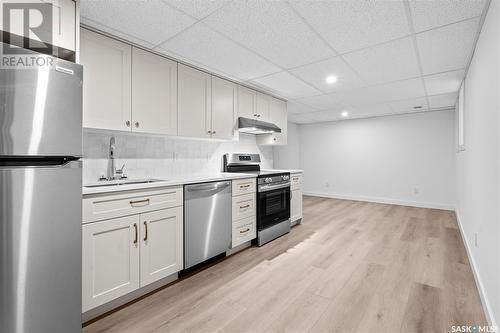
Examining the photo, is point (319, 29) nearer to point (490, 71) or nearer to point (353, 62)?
point (353, 62)

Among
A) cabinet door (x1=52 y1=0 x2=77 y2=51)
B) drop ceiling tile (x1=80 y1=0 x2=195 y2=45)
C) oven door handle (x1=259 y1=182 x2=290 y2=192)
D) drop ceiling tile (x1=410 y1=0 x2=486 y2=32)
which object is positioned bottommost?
oven door handle (x1=259 y1=182 x2=290 y2=192)

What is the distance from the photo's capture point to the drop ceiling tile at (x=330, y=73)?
106 inches

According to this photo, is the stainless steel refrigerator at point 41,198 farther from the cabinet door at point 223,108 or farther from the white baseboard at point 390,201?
the white baseboard at point 390,201

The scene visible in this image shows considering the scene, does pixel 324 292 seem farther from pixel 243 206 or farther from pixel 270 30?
pixel 270 30

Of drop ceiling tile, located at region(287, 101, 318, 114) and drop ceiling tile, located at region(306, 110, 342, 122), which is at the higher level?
drop ceiling tile, located at region(306, 110, 342, 122)

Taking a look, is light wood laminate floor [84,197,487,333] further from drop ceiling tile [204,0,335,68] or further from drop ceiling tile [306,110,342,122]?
drop ceiling tile [306,110,342,122]

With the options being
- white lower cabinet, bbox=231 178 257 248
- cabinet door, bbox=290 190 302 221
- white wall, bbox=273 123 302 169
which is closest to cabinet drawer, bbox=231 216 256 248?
white lower cabinet, bbox=231 178 257 248

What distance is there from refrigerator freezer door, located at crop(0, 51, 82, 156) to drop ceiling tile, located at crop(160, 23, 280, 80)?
1.01 meters

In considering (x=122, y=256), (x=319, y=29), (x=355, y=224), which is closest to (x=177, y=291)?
(x=122, y=256)

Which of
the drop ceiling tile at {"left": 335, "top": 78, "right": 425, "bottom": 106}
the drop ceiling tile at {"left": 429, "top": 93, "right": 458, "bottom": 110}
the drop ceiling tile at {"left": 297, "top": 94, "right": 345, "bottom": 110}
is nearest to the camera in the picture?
the drop ceiling tile at {"left": 335, "top": 78, "right": 425, "bottom": 106}

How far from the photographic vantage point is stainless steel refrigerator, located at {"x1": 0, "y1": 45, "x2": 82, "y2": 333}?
121 cm

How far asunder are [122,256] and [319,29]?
94.4 inches

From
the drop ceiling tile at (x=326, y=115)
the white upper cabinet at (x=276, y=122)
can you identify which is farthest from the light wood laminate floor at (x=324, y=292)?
the drop ceiling tile at (x=326, y=115)

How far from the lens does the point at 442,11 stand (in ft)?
5.62
